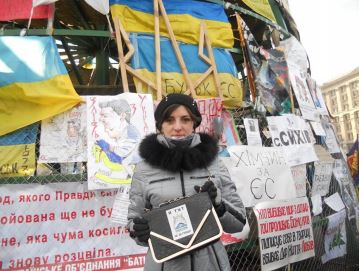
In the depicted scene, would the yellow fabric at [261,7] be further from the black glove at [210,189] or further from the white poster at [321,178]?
the black glove at [210,189]

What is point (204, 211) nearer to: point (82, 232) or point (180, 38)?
point (82, 232)

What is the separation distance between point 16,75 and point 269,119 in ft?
13.2

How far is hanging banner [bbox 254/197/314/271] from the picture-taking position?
14.6ft

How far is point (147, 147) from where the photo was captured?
2.27 metres

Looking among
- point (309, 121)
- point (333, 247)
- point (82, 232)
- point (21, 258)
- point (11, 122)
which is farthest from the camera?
point (309, 121)

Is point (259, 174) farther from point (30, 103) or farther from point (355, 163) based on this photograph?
point (355, 163)

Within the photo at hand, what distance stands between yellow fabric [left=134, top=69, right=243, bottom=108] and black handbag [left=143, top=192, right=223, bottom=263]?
314 cm

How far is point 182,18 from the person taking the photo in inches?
220

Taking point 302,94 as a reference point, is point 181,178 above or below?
below

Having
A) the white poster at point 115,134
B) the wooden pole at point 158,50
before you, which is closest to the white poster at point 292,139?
the wooden pole at point 158,50

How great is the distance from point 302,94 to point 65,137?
483 cm

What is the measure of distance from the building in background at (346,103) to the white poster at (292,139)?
8021 centimetres

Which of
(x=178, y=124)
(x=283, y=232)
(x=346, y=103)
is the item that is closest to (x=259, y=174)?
(x=283, y=232)

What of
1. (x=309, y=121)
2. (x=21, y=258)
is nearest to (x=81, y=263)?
(x=21, y=258)
